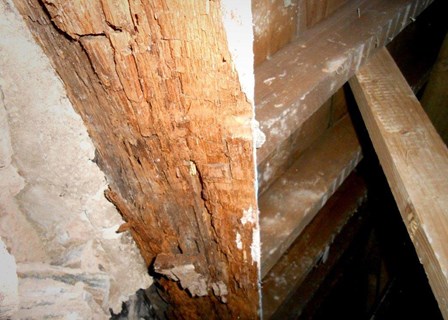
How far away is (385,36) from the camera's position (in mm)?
1096

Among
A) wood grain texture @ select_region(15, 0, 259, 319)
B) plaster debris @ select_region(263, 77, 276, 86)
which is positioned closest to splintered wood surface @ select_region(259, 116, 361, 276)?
wood grain texture @ select_region(15, 0, 259, 319)

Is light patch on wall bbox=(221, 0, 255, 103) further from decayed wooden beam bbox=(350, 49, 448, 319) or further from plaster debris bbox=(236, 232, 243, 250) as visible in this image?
decayed wooden beam bbox=(350, 49, 448, 319)

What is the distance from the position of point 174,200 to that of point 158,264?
27 cm

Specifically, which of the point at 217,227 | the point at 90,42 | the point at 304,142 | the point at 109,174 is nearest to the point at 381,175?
the point at 304,142

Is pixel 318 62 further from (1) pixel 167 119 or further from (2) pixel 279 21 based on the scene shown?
(1) pixel 167 119

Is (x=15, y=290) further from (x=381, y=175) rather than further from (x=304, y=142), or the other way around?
(x=381, y=175)

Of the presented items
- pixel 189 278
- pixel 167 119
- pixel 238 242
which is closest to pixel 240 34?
pixel 167 119

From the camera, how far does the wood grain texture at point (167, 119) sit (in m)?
0.45

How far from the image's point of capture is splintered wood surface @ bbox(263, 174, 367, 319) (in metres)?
1.78

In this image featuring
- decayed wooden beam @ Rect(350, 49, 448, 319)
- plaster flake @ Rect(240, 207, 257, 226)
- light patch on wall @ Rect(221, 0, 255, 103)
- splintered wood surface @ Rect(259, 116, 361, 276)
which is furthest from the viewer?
splintered wood surface @ Rect(259, 116, 361, 276)

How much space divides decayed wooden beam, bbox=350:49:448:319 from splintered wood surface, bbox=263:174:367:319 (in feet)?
3.38

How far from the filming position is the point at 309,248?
1988 mm

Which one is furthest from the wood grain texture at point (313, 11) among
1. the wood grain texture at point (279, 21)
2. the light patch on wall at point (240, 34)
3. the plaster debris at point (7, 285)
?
the plaster debris at point (7, 285)

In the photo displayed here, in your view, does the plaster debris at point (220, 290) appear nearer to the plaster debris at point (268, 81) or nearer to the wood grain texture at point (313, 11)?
the plaster debris at point (268, 81)
